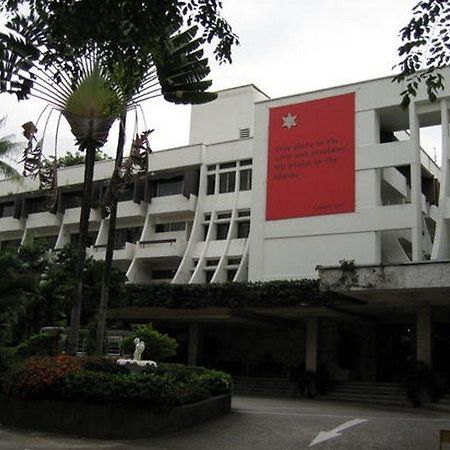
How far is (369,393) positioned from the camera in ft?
84.8

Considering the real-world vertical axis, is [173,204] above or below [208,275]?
above

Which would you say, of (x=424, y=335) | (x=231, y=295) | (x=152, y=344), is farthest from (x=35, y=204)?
(x=424, y=335)

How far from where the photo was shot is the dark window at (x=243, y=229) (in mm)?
35500

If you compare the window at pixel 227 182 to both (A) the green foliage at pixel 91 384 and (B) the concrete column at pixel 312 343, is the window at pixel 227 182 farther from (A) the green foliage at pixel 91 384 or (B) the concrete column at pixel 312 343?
(A) the green foliage at pixel 91 384

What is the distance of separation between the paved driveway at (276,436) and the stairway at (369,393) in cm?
969

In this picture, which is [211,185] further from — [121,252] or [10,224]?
[10,224]

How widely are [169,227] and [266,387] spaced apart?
42.3 feet

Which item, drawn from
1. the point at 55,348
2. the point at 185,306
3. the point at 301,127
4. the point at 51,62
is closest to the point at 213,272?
the point at 185,306

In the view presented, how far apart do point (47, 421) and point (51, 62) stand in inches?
297

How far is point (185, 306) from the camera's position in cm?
2905

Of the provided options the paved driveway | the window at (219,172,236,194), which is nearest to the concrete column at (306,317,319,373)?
the window at (219,172,236,194)

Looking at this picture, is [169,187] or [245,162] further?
[169,187]

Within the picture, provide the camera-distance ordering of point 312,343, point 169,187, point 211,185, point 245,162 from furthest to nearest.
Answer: point 169,187, point 211,185, point 245,162, point 312,343

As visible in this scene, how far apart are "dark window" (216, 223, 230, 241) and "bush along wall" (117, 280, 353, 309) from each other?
7117 millimetres
